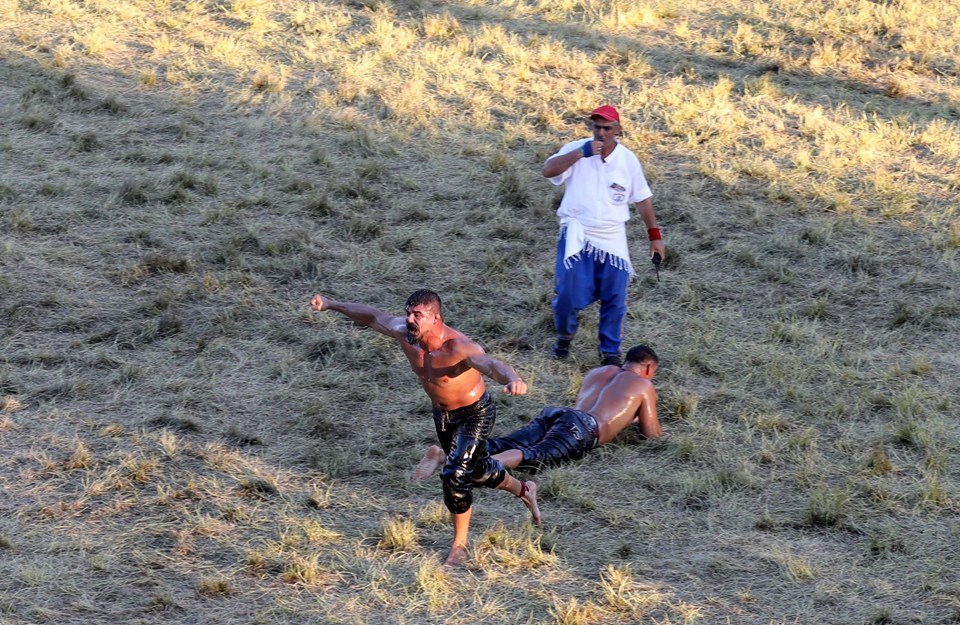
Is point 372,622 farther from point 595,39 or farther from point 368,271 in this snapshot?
point 595,39

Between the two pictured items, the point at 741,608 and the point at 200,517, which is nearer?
the point at 741,608

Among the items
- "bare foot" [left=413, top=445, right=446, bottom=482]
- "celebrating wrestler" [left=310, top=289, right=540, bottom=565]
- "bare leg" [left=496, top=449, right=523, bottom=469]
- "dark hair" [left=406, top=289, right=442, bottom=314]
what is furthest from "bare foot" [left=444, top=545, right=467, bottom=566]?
"dark hair" [left=406, top=289, right=442, bottom=314]

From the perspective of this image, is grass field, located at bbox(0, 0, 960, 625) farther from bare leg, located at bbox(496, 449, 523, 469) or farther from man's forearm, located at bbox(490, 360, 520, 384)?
man's forearm, located at bbox(490, 360, 520, 384)

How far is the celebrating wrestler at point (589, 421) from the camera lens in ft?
23.5

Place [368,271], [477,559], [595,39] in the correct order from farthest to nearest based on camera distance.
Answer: [595,39] → [368,271] → [477,559]

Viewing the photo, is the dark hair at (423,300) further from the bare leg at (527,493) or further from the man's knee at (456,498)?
the bare leg at (527,493)

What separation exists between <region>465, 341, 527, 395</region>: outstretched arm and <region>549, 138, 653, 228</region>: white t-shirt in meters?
2.46

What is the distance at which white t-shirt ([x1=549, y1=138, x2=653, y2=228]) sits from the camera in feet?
27.1

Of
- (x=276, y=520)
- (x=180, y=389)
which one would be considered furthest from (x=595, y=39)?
(x=276, y=520)

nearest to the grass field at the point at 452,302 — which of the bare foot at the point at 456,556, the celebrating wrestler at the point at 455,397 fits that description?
the bare foot at the point at 456,556

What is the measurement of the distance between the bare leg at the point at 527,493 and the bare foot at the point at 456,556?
0.37 m

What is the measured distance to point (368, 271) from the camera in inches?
400

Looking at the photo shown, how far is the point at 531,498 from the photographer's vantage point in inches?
256

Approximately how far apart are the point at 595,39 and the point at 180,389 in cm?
804
